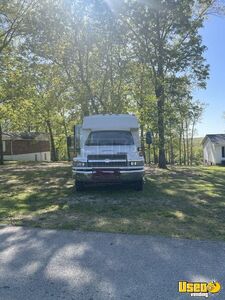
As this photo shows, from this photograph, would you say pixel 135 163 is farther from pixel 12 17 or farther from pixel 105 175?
pixel 12 17

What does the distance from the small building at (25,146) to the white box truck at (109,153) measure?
34481mm

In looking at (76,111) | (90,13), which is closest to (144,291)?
(90,13)

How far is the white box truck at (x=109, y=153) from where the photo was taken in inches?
431

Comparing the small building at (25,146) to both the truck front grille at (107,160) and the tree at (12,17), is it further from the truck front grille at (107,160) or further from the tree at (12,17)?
the truck front grille at (107,160)

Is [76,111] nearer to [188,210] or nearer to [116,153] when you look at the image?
[116,153]

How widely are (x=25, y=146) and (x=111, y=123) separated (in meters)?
39.1

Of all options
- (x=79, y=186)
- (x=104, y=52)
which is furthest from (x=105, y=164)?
(x=104, y=52)

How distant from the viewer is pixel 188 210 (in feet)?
28.9

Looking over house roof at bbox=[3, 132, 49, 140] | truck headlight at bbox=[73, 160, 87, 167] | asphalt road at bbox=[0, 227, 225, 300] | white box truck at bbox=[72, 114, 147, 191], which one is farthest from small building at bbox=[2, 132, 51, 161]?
asphalt road at bbox=[0, 227, 225, 300]

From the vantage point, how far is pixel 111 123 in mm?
12805

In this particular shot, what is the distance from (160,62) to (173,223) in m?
13.6

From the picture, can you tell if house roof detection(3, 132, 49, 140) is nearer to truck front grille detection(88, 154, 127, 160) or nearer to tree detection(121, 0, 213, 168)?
tree detection(121, 0, 213, 168)

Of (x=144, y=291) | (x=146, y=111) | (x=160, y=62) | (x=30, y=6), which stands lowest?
(x=144, y=291)

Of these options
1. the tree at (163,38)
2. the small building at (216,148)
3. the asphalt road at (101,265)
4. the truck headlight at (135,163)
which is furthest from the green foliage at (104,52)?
the small building at (216,148)
